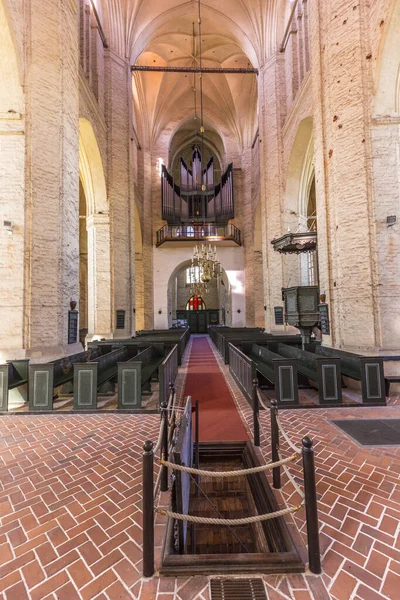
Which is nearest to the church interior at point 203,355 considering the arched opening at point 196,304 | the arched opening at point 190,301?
the arched opening at point 190,301

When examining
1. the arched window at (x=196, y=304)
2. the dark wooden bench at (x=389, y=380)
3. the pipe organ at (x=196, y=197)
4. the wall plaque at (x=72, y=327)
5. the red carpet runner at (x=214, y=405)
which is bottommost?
the red carpet runner at (x=214, y=405)

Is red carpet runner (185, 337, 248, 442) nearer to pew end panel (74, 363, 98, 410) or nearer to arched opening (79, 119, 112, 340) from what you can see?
pew end panel (74, 363, 98, 410)

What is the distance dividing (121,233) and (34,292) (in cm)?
619

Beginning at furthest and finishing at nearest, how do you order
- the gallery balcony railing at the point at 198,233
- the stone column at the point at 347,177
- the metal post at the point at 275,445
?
the gallery balcony railing at the point at 198,233 → the stone column at the point at 347,177 → the metal post at the point at 275,445

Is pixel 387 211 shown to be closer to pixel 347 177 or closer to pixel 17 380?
pixel 347 177

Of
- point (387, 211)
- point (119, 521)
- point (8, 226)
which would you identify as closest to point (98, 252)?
point (8, 226)

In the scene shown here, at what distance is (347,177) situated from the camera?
254 inches

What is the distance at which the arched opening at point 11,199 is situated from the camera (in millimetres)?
5973

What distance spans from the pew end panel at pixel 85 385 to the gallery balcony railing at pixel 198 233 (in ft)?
44.4

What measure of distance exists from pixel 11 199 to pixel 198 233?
43.5ft

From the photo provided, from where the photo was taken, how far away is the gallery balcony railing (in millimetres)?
17750

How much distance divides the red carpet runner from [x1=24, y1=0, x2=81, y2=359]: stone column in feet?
10.7

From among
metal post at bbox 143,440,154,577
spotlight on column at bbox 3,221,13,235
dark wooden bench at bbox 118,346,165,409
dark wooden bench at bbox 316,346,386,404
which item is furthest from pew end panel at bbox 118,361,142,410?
dark wooden bench at bbox 316,346,386,404

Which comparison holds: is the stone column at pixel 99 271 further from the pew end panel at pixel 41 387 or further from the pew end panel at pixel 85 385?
the pew end panel at pixel 85 385
